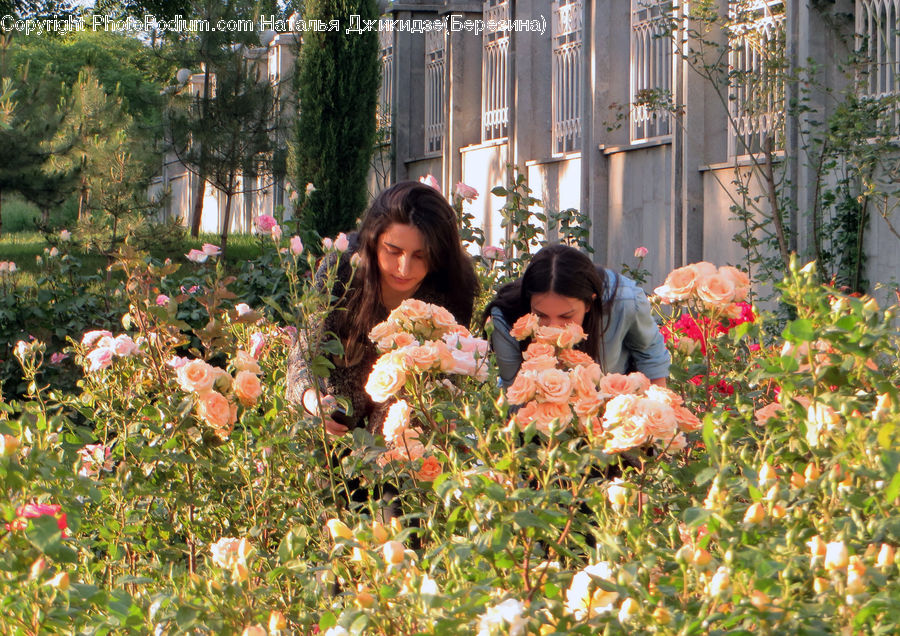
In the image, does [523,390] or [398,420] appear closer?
[523,390]

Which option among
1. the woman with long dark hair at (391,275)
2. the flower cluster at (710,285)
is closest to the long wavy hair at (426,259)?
the woman with long dark hair at (391,275)

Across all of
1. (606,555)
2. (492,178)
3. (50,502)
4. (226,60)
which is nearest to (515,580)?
(606,555)

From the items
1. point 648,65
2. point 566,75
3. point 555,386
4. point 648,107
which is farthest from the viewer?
point 566,75

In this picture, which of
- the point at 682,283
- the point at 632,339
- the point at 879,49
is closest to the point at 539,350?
the point at 682,283

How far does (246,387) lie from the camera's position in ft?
6.70

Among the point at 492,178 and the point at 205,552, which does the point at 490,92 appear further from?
the point at 205,552

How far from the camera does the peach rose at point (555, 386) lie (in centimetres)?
154

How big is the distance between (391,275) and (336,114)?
368 inches

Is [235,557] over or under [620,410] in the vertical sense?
under

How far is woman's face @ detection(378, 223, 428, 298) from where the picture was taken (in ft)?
8.40

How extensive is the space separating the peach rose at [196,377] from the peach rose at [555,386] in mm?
733

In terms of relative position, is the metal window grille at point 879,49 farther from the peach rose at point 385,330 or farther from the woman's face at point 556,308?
the peach rose at point 385,330

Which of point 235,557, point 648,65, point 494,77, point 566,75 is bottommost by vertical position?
point 235,557

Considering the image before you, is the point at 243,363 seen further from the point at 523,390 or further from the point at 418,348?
the point at 523,390
